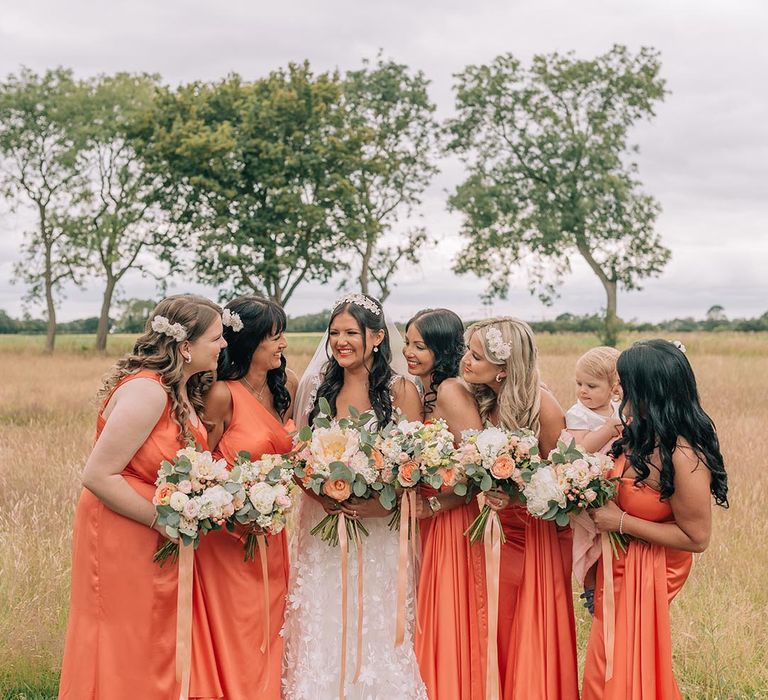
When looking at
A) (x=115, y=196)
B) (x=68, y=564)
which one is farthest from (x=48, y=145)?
(x=68, y=564)

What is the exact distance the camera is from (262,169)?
98.0 feet

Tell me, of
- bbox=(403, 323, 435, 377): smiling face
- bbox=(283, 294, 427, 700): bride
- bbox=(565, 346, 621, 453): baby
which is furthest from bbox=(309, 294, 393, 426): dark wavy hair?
bbox=(565, 346, 621, 453): baby

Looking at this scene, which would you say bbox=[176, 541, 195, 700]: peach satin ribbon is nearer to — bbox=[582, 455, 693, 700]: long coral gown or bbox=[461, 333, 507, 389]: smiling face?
bbox=[461, 333, 507, 389]: smiling face

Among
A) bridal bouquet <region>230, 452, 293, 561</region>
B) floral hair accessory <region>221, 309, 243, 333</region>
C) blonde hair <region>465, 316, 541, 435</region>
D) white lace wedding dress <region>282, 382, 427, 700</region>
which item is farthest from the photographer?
floral hair accessory <region>221, 309, 243, 333</region>

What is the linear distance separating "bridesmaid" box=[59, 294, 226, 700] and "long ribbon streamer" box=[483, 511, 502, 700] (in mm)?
1467

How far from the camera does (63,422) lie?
13023 millimetres

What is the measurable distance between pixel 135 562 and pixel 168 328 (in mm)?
1160

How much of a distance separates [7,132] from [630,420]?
36.0 meters

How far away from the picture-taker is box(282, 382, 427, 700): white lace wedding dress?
4.65m

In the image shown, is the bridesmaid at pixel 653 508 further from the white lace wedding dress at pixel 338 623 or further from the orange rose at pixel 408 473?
the white lace wedding dress at pixel 338 623

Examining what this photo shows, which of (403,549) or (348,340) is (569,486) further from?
(348,340)

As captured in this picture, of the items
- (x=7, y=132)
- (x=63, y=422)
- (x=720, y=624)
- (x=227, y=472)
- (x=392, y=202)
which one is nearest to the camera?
(x=227, y=472)

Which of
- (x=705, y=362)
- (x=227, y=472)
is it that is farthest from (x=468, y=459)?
(x=705, y=362)

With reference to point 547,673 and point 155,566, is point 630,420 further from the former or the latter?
point 155,566
